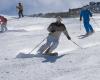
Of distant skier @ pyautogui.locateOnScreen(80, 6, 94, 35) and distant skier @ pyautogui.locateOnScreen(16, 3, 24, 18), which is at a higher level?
distant skier @ pyautogui.locateOnScreen(80, 6, 94, 35)

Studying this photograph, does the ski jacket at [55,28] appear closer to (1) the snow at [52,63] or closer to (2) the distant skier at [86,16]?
(1) the snow at [52,63]

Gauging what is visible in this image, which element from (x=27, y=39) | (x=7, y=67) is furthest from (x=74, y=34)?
(x=7, y=67)

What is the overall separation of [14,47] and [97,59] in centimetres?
648

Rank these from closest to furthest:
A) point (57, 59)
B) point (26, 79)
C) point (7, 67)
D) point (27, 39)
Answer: point (26, 79) → point (7, 67) → point (57, 59) → point (27, 39)

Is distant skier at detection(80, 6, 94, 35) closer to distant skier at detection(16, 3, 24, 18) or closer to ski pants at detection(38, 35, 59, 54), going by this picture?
ski pants at detection(38, 35, 59, 54)

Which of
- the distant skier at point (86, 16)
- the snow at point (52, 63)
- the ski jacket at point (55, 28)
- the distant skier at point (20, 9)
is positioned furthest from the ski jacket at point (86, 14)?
the distant skier at point (20, 9)

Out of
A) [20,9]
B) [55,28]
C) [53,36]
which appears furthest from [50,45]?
[20,9]

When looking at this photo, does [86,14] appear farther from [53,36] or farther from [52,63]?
[52,63]

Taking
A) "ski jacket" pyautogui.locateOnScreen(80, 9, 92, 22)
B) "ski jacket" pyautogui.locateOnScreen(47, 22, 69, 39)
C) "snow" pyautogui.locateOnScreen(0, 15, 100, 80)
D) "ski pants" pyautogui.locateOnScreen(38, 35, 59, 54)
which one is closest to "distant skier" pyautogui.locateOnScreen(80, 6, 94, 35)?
"ski jacket" pyautogui.locateOnScreen(80, 9, 92, 22)

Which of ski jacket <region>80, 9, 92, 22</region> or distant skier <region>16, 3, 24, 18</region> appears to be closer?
ski jacket <region>80, 9, 92, 22</region>

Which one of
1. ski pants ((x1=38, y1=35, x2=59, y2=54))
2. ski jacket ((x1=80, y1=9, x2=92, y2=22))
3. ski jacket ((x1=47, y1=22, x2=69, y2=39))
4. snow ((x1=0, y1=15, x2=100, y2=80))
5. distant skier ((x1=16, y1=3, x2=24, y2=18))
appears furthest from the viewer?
distant skier ((x1=16, y1=3, x2=24, y2=18))

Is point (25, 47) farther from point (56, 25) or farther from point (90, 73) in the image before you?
point (90, 73)

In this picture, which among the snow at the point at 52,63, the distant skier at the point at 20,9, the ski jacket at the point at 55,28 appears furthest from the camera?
the distant skier at the point at 20,9

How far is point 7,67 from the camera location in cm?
1658
